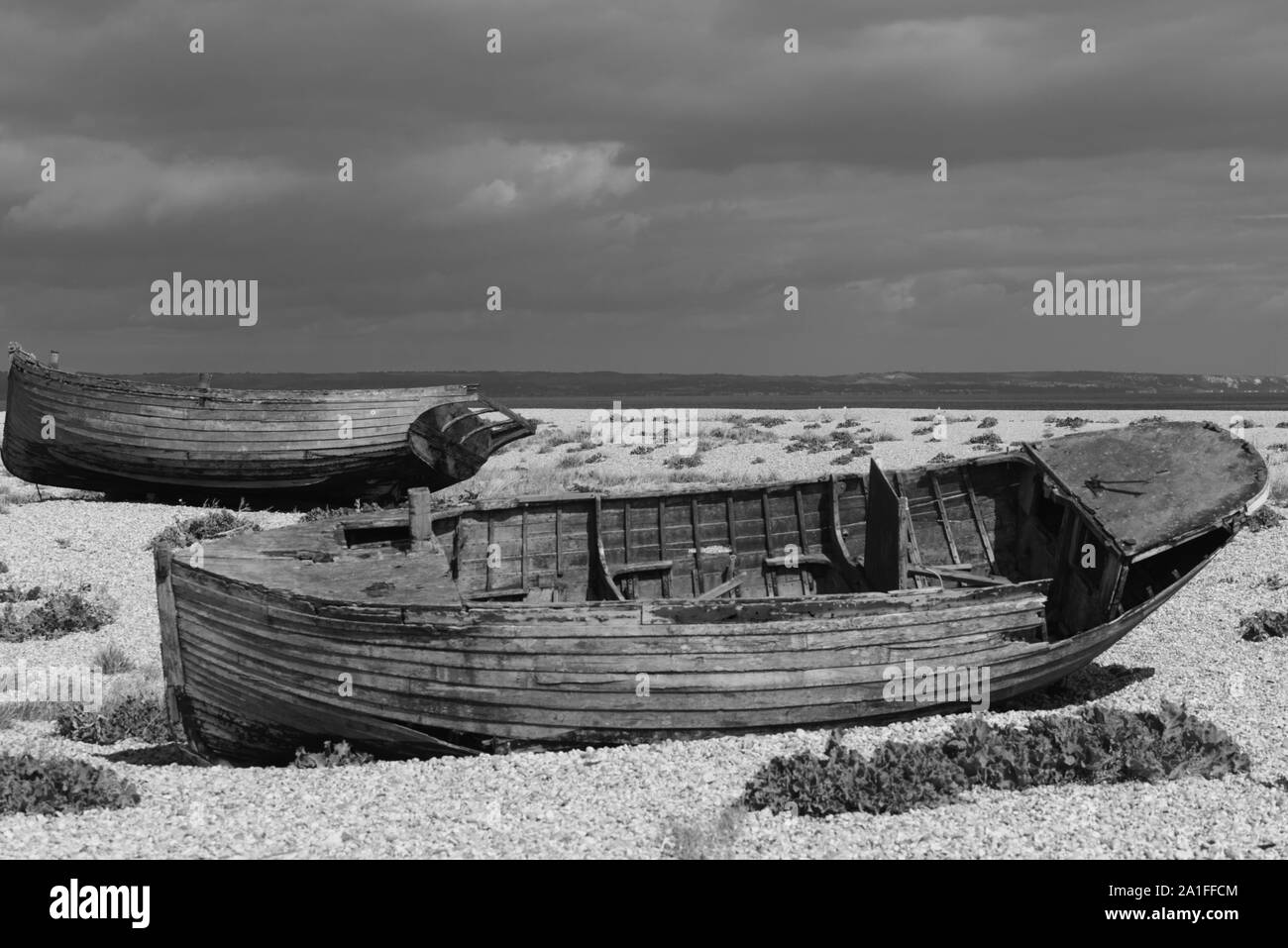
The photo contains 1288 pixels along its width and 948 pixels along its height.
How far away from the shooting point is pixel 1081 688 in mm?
13445

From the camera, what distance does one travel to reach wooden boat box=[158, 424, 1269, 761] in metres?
10.9

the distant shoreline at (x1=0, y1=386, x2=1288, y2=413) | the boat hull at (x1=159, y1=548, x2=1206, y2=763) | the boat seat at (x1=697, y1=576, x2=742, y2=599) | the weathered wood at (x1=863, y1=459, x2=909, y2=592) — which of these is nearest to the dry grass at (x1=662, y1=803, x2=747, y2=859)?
the boat hull at (x1=159, y1=548, x2=1206, y2=763)

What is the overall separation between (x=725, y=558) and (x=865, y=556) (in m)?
1.87

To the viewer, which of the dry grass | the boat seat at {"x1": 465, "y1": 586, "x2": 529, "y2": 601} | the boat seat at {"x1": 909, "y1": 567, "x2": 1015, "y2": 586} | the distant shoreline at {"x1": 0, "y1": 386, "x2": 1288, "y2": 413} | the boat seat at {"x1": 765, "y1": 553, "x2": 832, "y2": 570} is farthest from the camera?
the distant shoreline at {"x1": 0, "y1": 386, "x2": 1288, "y2": 413}

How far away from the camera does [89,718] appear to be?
12930 mm

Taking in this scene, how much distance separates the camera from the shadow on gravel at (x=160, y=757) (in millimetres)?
12062

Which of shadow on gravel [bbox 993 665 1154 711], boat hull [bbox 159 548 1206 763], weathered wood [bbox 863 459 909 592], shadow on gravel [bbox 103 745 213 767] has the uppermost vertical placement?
weathered wood [bbox 863 459 909 592]

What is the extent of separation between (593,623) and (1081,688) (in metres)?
5.73

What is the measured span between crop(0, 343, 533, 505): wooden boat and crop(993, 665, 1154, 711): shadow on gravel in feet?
47.4

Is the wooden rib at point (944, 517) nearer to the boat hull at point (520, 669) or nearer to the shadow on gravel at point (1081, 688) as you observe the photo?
the shadow on gravel at point (1081, 688)

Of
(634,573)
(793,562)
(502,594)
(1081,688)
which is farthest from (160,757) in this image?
(1081,688)

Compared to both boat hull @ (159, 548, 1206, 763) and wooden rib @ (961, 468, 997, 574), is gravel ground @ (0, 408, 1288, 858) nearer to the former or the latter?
boat hull @ (159, 548, 1206, 763)

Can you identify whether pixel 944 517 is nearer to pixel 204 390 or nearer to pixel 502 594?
pixel 502 594
